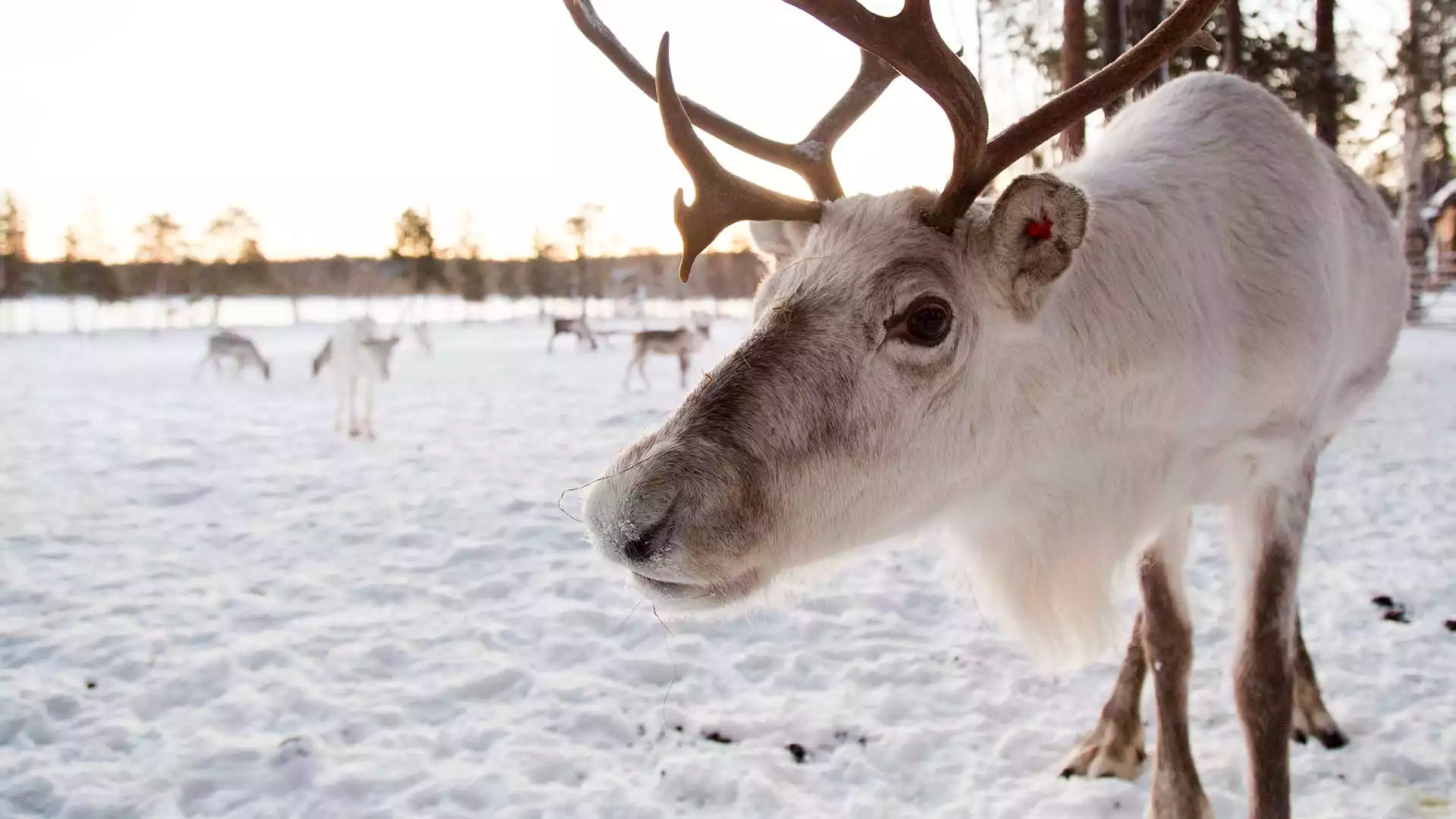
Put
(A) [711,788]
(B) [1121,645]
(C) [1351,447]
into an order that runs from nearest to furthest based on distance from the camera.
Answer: (A) [711,788]
(B) [1121,645]
(C) [1351,447]

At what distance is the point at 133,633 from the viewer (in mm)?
3443

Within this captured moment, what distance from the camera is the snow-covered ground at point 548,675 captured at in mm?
2361

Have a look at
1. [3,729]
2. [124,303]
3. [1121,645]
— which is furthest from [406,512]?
[124,303]

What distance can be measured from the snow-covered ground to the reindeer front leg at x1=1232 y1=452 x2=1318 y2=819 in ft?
0.77

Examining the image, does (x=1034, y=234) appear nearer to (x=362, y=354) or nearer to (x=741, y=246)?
(x=741, y=246)

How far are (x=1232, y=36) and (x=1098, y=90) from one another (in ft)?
28.5

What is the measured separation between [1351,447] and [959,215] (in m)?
7.00

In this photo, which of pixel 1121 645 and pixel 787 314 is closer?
pixel 787 314

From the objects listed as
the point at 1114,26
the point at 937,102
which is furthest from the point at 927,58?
the point at 1114,26

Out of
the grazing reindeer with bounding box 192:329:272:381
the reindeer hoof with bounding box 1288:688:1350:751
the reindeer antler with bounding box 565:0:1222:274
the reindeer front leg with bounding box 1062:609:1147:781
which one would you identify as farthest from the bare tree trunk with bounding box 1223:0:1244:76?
the grazing reindeer with bounding box 192:329:272:381

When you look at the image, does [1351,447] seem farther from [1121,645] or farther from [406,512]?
[406,512]

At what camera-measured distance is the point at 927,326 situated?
4.91 feet

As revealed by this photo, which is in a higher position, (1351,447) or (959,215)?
(959,215)

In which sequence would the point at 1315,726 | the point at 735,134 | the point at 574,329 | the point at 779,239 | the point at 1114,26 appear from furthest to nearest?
the point at 574,329 < the point at 1114,26 < the point at 1315,726 < the point at 735,134 < the point at 779,239
